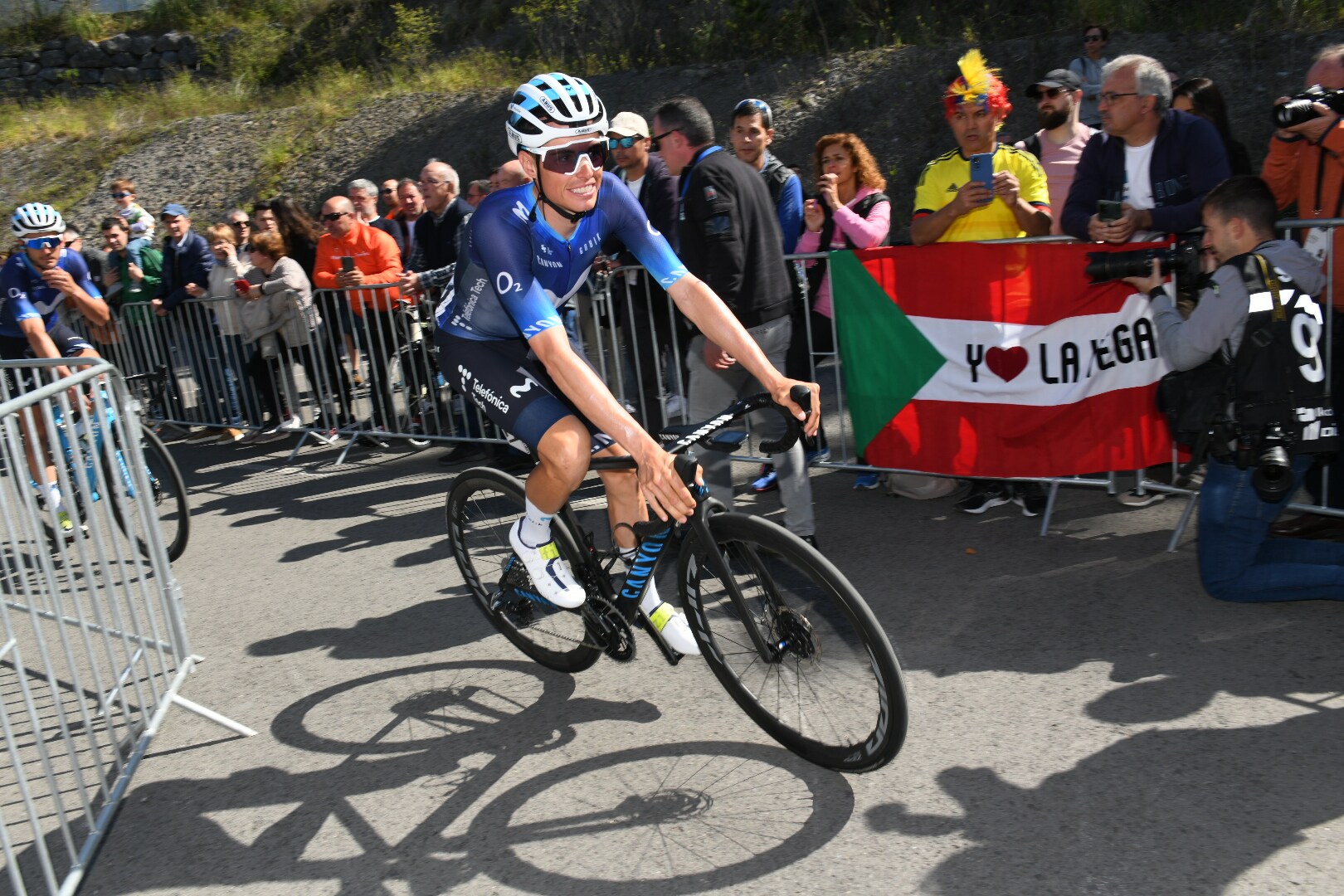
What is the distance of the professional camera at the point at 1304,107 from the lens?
5.11 m

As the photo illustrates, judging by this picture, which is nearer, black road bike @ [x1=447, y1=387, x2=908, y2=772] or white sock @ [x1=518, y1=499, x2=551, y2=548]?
black road bike @ [x1=447, y1=387, x2=908, y2=772]

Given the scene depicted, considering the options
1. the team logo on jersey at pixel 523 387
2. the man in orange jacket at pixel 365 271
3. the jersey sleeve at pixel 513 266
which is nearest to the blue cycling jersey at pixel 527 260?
the jersey sleeve at pixel 513 266

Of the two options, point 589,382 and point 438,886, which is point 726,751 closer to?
point 438,886

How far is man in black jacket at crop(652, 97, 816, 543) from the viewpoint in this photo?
5.63 m

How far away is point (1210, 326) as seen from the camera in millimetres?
4594

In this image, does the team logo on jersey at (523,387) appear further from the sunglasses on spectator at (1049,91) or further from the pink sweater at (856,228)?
the sunglasses on spectator at (1049,91)

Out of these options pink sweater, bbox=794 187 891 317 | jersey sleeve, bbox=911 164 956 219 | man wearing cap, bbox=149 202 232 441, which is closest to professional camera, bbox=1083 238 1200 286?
jersey sleeve, bbox=911 164 956 219

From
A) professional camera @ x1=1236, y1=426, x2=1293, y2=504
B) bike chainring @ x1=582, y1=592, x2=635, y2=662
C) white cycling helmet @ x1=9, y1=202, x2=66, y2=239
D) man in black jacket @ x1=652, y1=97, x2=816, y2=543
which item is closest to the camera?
bike chainring @ x1=582, y1=592, x2=635, y2=662

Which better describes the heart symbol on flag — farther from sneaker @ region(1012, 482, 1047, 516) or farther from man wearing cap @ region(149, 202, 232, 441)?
man wearing cap @ region(149, 202, 232, 441)

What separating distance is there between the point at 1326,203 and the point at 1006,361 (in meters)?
1.56

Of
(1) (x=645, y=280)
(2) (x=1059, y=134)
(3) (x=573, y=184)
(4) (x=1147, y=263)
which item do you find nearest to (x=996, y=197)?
(4) (x=1147, y=263)

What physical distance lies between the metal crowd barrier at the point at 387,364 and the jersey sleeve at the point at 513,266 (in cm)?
166

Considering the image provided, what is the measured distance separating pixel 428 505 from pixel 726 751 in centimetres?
405

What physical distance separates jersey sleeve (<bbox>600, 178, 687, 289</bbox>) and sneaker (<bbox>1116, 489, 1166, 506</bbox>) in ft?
10.4
